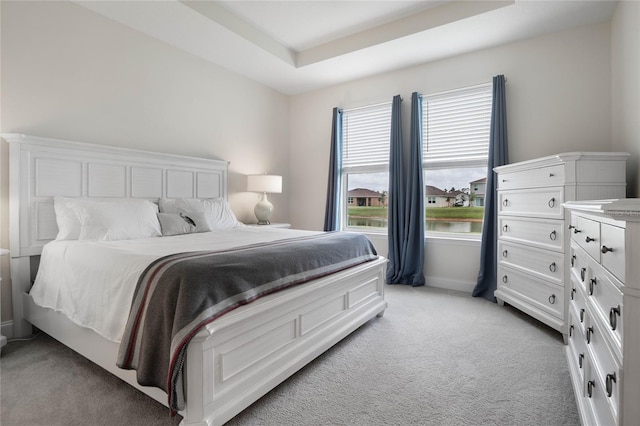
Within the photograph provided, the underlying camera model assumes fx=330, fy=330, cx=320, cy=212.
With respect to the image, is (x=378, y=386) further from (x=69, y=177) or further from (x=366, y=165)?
(x=366, y=165)

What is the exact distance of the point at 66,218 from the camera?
2.48 m

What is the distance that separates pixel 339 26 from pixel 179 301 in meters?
3.31

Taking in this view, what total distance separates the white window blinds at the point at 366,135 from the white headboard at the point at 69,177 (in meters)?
2.17

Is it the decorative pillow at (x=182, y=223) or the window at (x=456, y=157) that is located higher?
the window at (x=456, y=157)

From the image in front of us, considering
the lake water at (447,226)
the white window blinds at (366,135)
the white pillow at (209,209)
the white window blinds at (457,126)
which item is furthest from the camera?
the white window blinds at (366,135)

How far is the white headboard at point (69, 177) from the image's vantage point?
2416 mm

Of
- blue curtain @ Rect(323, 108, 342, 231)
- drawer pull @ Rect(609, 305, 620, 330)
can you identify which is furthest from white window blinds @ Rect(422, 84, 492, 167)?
drawer pull @ Rect(609, 305, 620, 330)

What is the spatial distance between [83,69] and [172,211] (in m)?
1.42

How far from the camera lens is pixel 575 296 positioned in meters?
1.83

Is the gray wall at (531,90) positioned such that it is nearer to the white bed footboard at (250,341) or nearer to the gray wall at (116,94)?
the gray wall at (116,94)

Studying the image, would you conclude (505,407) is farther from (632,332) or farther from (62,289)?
(62,289)

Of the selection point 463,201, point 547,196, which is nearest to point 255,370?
point 547,196

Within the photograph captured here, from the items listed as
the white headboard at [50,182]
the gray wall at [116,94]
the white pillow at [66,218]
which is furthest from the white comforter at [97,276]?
the gray wall at [116,94]

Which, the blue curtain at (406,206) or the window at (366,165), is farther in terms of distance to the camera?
the window at (366,165)
